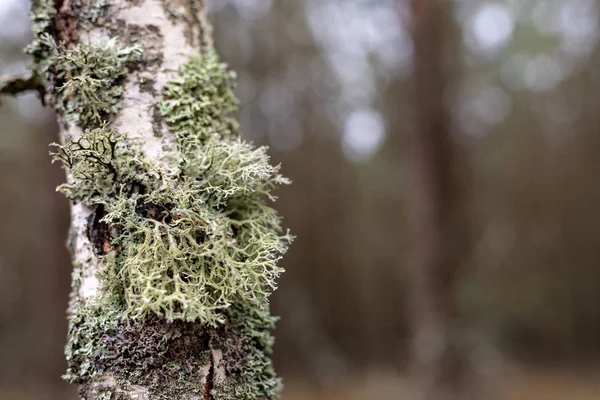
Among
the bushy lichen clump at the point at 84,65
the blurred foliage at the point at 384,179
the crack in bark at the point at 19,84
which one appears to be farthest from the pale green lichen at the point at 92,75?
the blurred foliage at the point at 384,179

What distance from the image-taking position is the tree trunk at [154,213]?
82 centimetres

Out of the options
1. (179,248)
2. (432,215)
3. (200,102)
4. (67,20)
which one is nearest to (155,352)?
(179,248)

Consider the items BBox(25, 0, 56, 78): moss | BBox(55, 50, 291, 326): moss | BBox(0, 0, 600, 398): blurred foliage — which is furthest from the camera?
BBox(0, 0, 600, 398): blurred foliage

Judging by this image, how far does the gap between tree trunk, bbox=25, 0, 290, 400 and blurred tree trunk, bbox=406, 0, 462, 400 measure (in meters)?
4.78

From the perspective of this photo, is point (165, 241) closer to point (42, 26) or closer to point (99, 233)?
point (99, 233)

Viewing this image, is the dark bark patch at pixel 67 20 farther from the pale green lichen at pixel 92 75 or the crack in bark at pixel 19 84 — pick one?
the crack in bark at pixel 19 84

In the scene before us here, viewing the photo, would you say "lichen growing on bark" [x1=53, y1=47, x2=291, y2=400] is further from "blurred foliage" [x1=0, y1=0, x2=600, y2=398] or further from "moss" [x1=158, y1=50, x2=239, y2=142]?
"blurred foliage" [x1=0, y1=0, x2=600, y2=398]

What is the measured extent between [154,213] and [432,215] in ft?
16.3

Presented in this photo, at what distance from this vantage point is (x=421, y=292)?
18.2ft

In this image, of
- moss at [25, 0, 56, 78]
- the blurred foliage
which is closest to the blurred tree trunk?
the blurred foliage

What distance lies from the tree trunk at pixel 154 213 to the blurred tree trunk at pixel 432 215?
15.7 feet

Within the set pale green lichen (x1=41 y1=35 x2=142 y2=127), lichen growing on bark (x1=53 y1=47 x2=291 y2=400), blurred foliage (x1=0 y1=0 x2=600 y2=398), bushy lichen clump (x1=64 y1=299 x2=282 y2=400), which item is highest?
blurred foliage (x1=0 y1=0 x2=600 y2=398)

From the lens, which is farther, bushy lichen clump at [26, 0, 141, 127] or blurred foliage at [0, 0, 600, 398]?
blurred foliage at [0, 0, 600, 398]

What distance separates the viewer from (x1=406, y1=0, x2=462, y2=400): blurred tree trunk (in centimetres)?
544
